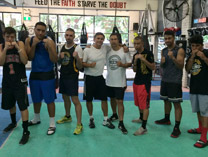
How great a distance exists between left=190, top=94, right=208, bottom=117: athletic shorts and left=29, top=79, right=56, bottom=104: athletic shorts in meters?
2.03

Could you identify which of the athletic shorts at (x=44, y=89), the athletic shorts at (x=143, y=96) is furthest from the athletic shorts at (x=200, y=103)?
the athletic shorts at (x=44, y=89)

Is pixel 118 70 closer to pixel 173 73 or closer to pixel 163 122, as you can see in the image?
pixel 173 73

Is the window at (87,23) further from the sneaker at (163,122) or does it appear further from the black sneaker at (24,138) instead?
the black sneaker at (24,138)

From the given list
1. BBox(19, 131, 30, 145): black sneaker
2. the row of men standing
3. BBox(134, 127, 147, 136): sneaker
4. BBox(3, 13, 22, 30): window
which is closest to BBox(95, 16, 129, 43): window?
BBox(3, 13, 22, 30): window

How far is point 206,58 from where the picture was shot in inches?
95.2

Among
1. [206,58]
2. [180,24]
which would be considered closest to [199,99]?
[206,58]

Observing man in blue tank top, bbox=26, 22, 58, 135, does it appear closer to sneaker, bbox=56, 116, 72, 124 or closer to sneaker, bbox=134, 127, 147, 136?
sneaker, bbox=56, 116, 72, 124

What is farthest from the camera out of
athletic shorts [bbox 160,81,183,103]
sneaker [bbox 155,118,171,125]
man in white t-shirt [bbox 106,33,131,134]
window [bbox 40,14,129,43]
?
window [bbox 40,14,129,43]

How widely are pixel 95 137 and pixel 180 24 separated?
5463mm

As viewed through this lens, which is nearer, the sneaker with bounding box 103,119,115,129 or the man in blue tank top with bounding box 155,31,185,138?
the man in blue tank top with bounding box 155,31,185,138

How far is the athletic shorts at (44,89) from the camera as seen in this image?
2.85 meters

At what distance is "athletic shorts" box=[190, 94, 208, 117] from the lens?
8.34 ft

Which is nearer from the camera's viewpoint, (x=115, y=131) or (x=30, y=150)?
(x=30, y=150)

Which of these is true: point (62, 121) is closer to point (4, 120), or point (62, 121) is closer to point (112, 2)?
point (4, 120)
